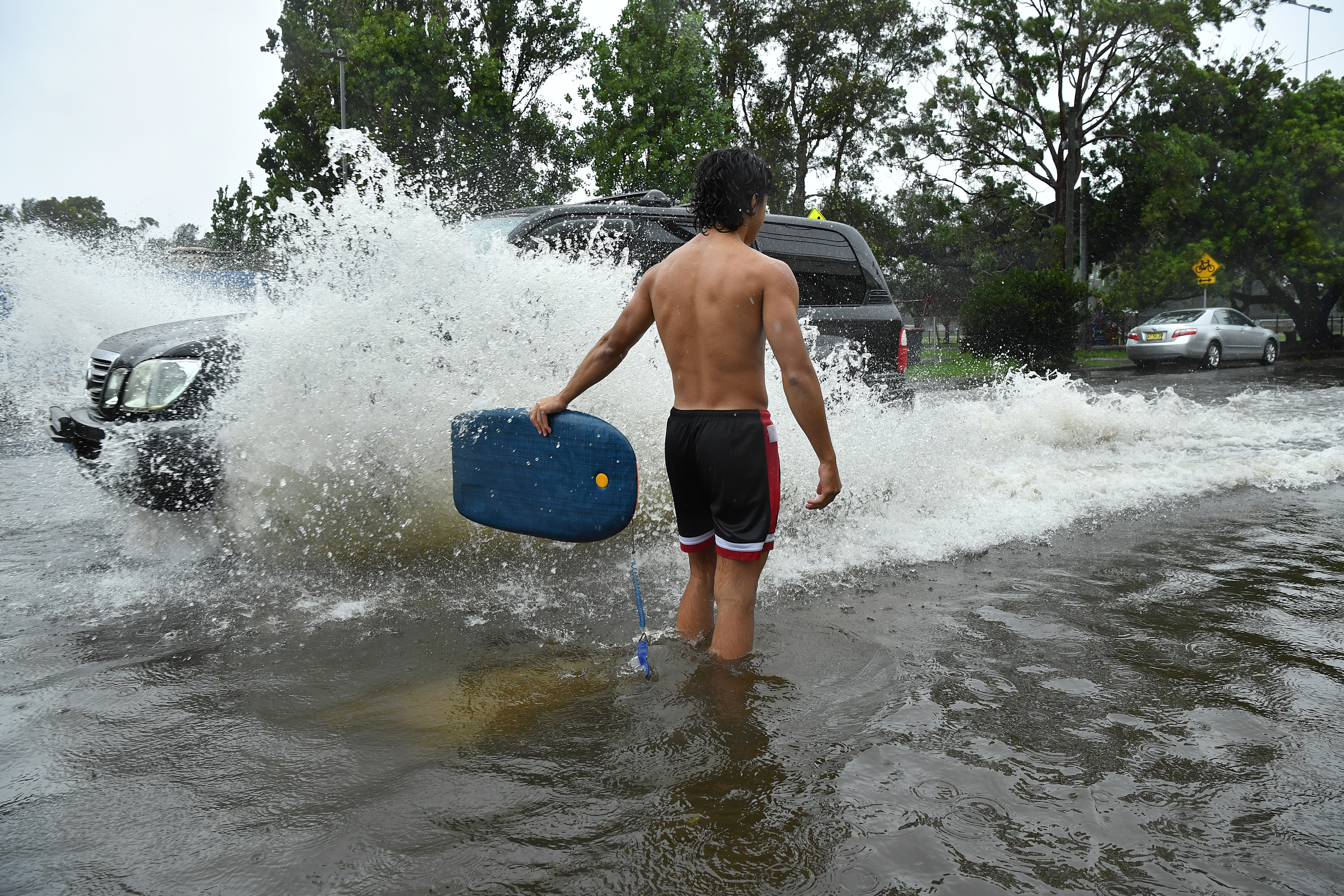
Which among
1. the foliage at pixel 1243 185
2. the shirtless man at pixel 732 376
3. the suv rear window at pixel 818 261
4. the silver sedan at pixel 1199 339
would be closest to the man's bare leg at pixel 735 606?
the shirtless man at pixel 732 376

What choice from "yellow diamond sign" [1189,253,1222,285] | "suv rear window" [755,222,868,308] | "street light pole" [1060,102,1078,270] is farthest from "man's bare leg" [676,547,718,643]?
"street light pole" [1060,102,1078,270]

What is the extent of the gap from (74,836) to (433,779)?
0.82 meters

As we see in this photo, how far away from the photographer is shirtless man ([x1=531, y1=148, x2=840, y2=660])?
9.19 ft

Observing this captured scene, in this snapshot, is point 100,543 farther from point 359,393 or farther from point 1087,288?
point 1087,288

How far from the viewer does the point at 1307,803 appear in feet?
7.20

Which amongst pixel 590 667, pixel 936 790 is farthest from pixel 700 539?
pixel 936 790

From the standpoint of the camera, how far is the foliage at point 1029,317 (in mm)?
19172

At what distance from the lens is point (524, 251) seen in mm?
5043

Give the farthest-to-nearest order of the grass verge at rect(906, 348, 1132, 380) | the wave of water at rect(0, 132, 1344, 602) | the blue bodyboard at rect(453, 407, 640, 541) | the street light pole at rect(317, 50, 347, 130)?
the street light pole at rect(317, 50, 347, 130), the grass verge at rect(906, 348, 1132, 380), the wave of water at rect(0, 132, 1344, 602), the blue bodyboard at rect(453, 407, 640, 541)

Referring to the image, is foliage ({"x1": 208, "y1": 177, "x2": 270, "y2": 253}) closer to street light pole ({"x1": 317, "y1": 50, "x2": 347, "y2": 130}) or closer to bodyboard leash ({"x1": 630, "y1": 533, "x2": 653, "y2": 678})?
street light pole ({"x1": 317, "y1": 50, "x2": 347, "y2": 130})

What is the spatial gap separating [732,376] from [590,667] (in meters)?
1.16

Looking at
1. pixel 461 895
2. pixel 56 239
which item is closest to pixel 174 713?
pixel 461 895

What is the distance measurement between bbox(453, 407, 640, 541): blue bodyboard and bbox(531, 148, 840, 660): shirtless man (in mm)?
275

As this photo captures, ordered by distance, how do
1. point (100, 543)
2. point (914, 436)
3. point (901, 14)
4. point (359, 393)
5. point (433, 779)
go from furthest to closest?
point (901, 14), point (914, 436), point (100, 543), point (359, 393), point (433, 779)
